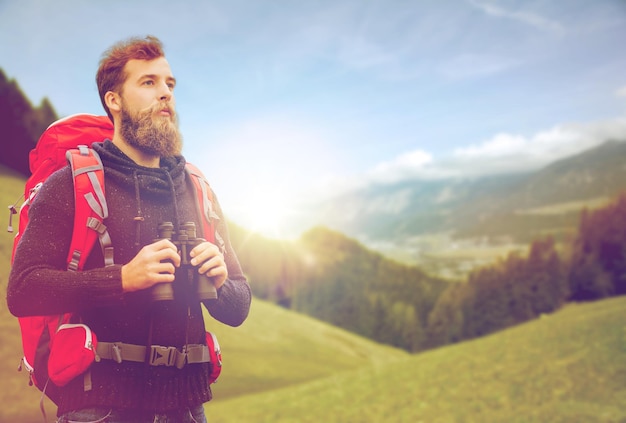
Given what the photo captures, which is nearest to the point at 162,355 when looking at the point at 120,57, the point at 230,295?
the point at 230,295

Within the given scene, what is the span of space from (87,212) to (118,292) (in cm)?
50

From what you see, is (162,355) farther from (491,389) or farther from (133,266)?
(491,389)

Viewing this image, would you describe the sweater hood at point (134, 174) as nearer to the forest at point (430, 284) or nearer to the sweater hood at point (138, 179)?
the sweater hood at point (138, 179)

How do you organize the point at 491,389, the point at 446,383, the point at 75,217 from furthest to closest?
the point at 446,383, the point at 491,389, the point at 75,217

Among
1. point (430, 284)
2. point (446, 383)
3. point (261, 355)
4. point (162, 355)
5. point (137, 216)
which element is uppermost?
point (137, 216)

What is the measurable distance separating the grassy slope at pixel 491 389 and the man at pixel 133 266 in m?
23.9

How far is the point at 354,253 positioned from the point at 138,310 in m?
112

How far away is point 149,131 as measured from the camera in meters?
2.79

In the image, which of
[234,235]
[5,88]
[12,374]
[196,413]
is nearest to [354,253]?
[234,235]

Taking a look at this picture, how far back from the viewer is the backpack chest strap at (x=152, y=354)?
2490 mm

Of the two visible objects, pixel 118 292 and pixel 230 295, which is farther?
pixel 230 295

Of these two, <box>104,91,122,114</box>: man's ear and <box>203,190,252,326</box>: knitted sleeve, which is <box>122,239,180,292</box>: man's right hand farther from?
<box>104,91,122,114</box>: man's ear

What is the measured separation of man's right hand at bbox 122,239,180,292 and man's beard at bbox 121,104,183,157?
0.74 metres

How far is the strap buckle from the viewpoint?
101 inches
